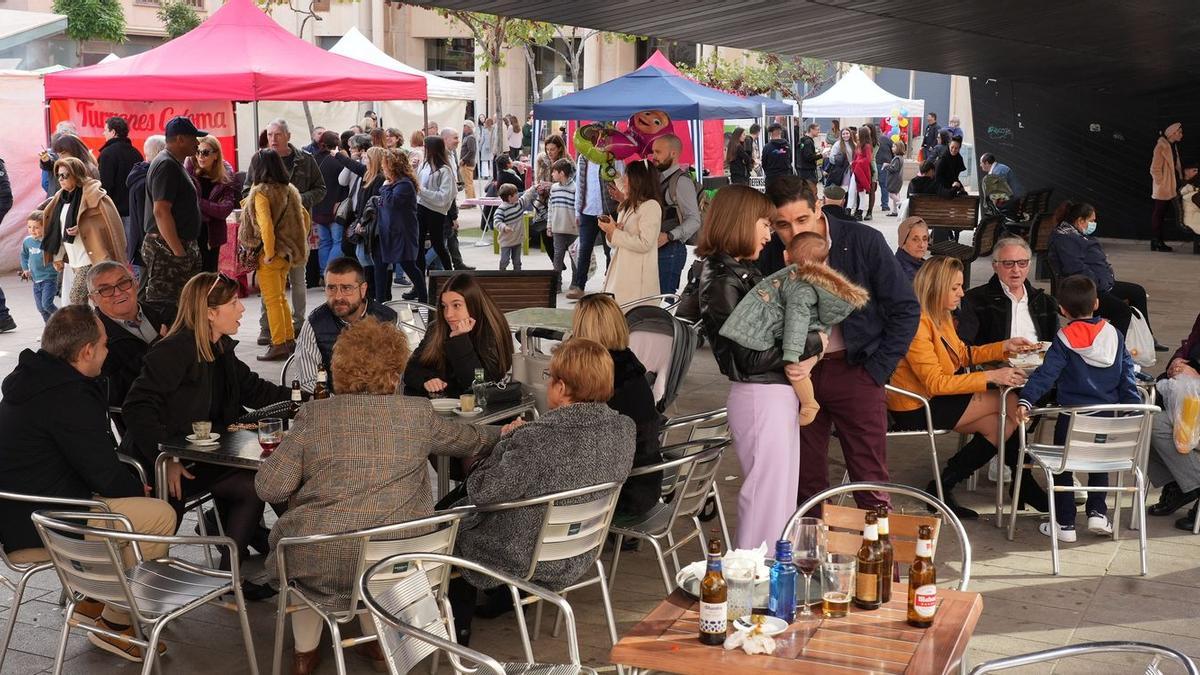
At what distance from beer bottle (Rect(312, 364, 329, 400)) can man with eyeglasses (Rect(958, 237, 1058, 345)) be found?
3240 mm

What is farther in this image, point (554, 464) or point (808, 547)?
point (554, 464)

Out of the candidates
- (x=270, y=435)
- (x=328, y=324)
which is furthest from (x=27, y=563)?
(x=328, y=324)

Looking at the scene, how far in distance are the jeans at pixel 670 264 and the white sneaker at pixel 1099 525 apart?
4637mm

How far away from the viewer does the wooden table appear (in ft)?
9.46

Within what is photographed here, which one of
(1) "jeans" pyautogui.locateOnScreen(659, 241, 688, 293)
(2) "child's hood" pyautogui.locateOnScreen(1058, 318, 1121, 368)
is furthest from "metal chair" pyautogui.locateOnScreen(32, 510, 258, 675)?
(1) "jeans" pyautogui.locateOnScreen(659, 241, 688, 293)

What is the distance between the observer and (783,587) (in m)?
3.11

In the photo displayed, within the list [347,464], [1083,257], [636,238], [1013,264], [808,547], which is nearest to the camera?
[808,547]

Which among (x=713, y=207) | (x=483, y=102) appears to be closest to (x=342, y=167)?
(x=713, y=207)

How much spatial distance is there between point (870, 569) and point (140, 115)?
38.8ft

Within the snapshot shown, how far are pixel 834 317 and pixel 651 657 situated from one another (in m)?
2.02

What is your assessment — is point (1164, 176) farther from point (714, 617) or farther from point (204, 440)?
point (714, 617)

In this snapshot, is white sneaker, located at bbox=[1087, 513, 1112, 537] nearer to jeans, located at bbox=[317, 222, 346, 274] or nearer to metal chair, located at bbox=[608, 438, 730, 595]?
metal chair, located at bbox=[608, 438, 730, 595]

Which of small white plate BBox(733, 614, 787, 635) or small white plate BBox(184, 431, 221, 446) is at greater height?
small white plate BBox(733, 614, 787, 635)

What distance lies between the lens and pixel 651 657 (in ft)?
9.59
